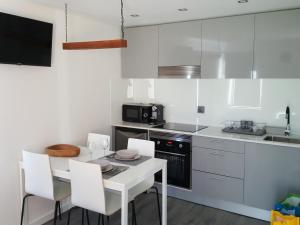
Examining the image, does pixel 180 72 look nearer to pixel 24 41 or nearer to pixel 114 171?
pixel 114 171

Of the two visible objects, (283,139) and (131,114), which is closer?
(283,139)

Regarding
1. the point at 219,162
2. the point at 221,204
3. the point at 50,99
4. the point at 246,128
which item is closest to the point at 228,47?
the point at 246,128

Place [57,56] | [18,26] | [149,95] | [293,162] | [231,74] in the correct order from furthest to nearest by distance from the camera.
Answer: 1. [149,95]
2. [231,74]
3. [57,56]
4. [293,162]
5. [18,26]

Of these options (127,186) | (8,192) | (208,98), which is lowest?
(8,192)

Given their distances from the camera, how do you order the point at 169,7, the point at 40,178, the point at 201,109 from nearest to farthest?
the point at 40,178, the point at 169,7, the point at 201,109

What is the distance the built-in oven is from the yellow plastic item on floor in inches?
Result: 48.2

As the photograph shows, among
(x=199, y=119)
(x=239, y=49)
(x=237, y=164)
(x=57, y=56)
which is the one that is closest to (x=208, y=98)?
(x=199, y=119)

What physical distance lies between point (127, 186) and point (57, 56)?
1.78 meters

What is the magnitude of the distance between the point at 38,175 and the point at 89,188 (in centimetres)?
55

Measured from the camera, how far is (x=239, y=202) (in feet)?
10.6

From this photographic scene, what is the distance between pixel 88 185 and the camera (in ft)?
7.48

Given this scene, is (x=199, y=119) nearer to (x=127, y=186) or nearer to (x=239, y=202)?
(x=239, y=202)

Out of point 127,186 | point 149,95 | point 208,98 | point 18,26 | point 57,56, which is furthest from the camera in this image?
point 149,95

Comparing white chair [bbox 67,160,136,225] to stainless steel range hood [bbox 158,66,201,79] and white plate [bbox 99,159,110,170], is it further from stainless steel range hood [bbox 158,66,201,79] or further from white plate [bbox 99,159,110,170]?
stainless steel range hood [bbox 158,66,201,79]
